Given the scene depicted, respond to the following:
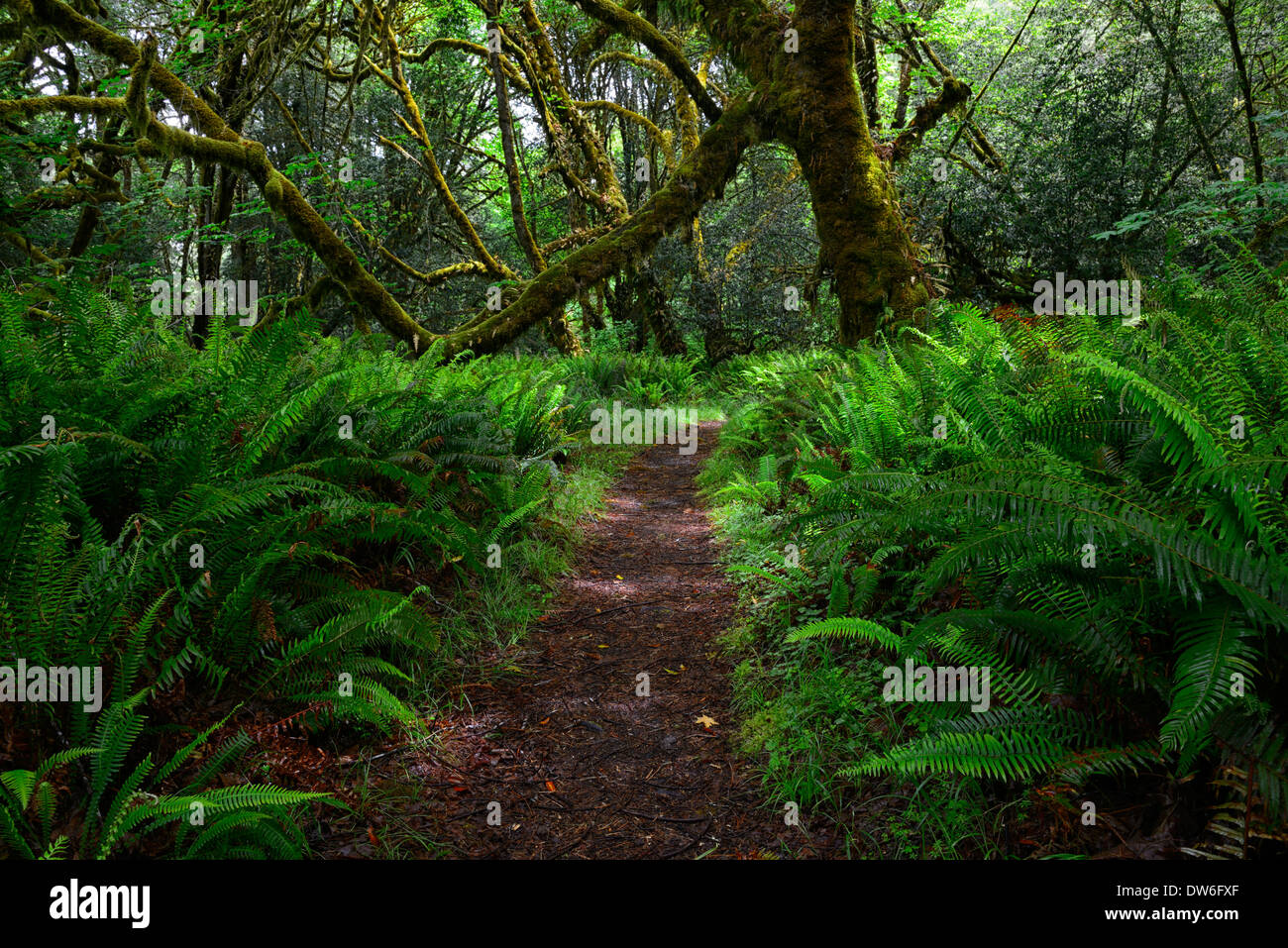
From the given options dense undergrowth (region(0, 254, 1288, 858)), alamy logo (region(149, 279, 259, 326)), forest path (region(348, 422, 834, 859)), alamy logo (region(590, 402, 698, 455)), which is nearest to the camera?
dense undergrowth (region(0, 254, 1288, 858))

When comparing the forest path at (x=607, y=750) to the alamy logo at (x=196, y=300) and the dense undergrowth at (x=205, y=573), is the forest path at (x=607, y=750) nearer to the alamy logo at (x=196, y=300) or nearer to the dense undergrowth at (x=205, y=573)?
the dense undergrowth at (x=205, y=573)

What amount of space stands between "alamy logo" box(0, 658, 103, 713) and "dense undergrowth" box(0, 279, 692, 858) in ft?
0.07

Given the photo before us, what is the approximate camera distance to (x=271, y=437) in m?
2.73

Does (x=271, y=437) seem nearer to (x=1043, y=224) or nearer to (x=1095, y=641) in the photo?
(x=1095, y=641)

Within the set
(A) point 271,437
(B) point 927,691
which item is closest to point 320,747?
(A) point 271,437

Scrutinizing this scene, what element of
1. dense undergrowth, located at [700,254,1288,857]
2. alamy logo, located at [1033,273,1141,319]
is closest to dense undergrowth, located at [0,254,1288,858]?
dense undergrowth, located at [700,254,1288,857]

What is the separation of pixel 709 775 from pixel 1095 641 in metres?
1.37

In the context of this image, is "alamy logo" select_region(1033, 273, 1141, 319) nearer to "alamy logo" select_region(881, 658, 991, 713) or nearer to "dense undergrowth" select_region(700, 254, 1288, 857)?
"dense undergrowth" select_region(700, 254, 1288, 857)

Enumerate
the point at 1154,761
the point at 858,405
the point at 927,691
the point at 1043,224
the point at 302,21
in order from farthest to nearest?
the point at 1043,224
the point at 302,21
the point at 858,405
the point at 927,691
the point at 1154,761

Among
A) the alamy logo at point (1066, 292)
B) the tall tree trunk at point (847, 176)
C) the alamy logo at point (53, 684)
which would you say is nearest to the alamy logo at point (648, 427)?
the tall tree trunk at point (847, 176)
